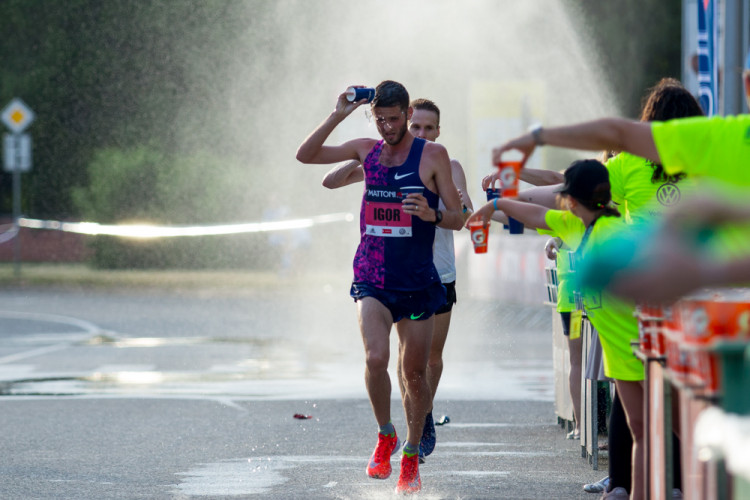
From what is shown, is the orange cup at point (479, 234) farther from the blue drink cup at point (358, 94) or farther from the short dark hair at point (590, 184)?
the short dark hair at point (590, 184)

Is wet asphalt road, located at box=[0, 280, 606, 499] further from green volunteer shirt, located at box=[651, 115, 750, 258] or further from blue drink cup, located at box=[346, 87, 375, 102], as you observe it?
green volunteer shirt, located at box=[651, 115, 750, 258]

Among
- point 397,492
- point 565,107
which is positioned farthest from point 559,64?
point 397,492

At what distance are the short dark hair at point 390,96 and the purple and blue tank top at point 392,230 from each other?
10.3 inches

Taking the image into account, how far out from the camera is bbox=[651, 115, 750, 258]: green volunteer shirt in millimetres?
4086

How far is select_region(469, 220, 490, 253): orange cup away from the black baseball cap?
0.95 meters

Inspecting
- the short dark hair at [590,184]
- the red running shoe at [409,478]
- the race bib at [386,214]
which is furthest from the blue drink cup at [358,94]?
the red running shoe at [409,478]

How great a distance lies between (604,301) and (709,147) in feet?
3.88

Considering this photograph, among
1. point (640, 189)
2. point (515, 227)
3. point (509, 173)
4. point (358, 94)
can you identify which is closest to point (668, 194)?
point (640, 189)

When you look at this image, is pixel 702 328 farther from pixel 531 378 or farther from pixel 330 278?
pixel 330 278

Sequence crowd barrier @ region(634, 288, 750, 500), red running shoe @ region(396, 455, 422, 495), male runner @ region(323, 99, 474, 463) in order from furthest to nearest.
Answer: male runner @ region(323, 99, 474, 463), red running shoe @ region(396, 455, 422, 495), crowd barrier @ region(634, 288, 750, 500)

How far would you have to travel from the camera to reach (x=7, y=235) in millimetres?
9969

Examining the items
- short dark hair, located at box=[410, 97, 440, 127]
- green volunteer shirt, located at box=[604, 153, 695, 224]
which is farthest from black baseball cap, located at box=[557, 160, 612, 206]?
short dark hair, located at box=[410, 97, 440, 127]

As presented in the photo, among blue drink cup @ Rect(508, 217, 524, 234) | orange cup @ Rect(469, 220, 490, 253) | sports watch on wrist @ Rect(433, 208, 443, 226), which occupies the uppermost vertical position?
sports watch on wrist @ Rect(433, 208, 443, 226)

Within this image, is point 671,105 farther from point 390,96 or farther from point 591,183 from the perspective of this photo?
point 390,96
